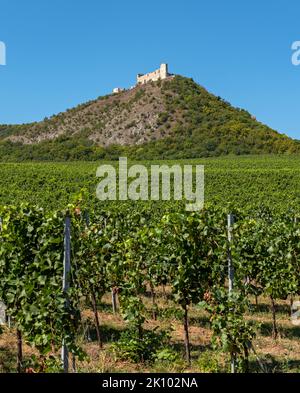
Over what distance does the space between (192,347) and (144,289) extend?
1354mm

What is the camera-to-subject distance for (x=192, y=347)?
845 cm

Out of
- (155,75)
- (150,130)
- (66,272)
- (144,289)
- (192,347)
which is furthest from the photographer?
(155,75)

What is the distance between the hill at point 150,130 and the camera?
67.8 meters

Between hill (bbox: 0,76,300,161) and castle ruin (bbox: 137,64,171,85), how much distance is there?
320 cm

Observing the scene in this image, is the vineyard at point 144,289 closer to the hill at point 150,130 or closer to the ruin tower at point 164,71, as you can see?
the hill at point 150,130

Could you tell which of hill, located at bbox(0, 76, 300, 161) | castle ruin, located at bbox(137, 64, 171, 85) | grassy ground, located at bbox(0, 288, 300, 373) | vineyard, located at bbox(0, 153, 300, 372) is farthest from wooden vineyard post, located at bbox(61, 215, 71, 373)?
castle ruin, located at bbox(137, 64, 171, 85)

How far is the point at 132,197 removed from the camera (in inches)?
1299

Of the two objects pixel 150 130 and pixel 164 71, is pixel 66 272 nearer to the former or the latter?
pixel 150 130

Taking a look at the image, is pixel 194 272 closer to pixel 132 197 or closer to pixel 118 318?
pixel 118 318

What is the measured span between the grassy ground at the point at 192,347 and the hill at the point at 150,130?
2140 inches

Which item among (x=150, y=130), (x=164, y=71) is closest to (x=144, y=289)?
(x=150, y=130)
